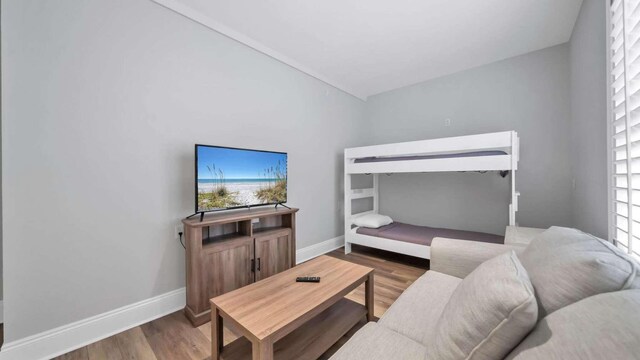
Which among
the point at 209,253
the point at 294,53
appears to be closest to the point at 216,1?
the point at 294,53

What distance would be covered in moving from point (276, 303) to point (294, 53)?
262 centimetres

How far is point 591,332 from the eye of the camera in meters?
0.49

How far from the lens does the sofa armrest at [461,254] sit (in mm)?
1571

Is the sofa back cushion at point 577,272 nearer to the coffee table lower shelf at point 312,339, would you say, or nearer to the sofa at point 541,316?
the sofa at point 541,316

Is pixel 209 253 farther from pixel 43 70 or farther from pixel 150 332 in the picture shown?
pixel 43 70

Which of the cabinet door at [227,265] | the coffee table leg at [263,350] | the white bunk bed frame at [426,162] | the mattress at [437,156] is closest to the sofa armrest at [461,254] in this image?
the white bunk bed frame at [426,162]

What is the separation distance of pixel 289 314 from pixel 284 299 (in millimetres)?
156

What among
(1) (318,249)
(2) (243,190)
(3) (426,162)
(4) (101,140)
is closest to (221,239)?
(2) (243,190)

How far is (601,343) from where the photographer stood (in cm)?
46

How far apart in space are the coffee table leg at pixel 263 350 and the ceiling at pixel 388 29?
2.39m

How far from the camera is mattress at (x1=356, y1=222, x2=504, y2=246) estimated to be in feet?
8.92

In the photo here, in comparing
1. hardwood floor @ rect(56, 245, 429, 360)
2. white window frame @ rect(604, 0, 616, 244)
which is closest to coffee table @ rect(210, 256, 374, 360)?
hardwood floor @ rect(56, 245, 429, 360)

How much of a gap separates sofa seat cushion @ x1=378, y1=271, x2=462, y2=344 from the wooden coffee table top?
34cm

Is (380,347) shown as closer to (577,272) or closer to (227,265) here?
(577,272)
